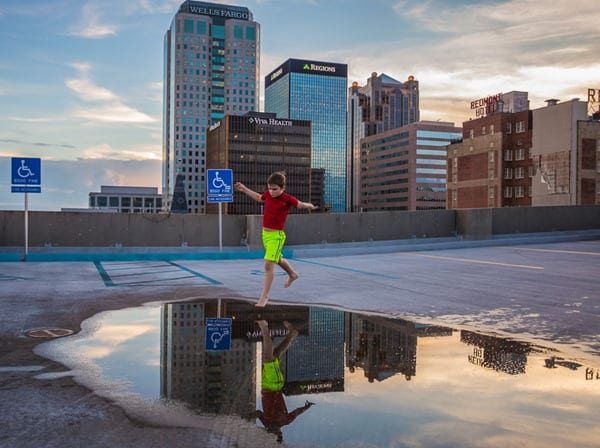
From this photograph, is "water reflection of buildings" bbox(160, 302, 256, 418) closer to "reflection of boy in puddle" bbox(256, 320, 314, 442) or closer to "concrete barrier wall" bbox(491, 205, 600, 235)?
"reflection of boy in puddle" bbox(256, 320, 314, 442)

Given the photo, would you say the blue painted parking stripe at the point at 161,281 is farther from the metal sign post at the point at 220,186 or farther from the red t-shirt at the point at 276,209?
the metal sign post at the point at 220,186

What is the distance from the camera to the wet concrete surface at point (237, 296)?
350 centimetres

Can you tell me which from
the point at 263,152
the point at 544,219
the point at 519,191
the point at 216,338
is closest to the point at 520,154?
the point at 519,191

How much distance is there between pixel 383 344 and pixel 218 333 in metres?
1.98

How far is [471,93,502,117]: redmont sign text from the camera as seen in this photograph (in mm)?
122650

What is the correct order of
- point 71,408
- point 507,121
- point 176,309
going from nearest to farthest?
point 71,408 → point 176,309 → point 507,121

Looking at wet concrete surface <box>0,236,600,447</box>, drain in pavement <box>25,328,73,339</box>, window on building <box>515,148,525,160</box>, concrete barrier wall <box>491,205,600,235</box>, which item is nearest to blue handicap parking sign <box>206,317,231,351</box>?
wet concrete surface <box>0,236,600,447</box>

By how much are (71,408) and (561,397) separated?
12.0 ft

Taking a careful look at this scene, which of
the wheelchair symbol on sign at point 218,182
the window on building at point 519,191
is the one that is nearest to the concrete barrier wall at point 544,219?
the wheelchair symbol on sign at point 218,182

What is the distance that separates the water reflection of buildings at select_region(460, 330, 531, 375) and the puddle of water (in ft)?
0.04

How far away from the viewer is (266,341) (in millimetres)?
6094

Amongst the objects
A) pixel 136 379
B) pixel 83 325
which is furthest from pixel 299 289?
pixel 136 379

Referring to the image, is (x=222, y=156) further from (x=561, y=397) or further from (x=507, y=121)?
(x=561, y=397)

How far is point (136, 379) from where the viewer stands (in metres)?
4.59
